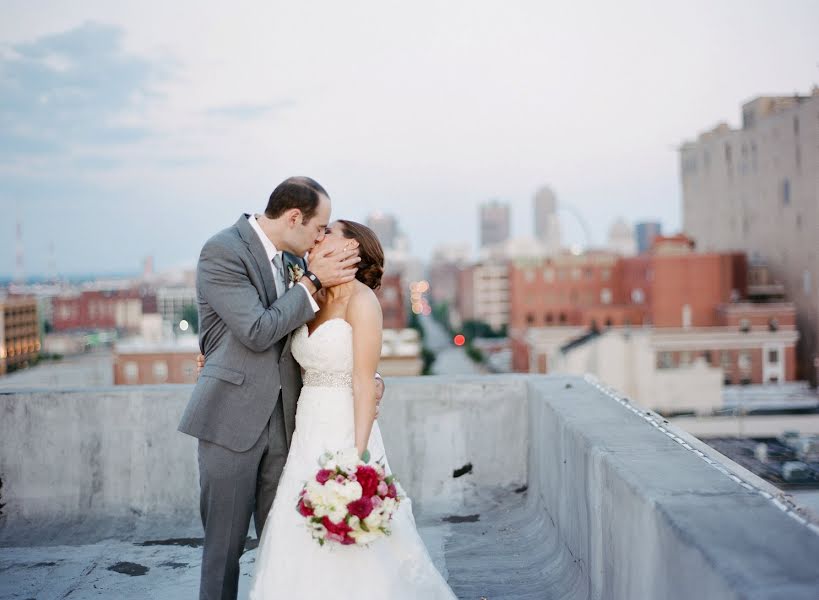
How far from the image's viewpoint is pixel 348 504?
295 cm

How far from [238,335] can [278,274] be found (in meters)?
0.40

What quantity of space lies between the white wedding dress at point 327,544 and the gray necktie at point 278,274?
18 cm

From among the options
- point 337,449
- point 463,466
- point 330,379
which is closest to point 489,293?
point 463,466

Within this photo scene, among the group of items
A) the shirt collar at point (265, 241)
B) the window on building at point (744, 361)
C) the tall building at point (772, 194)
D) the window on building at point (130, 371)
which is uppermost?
the tall building at point (772, 194)

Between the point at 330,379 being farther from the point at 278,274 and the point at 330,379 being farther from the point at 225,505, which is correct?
the point at 225,505

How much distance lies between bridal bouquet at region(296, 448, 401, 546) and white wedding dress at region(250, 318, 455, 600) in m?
0.17

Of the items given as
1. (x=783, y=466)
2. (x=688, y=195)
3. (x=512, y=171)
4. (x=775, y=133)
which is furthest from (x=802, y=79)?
(x=512, y=171)

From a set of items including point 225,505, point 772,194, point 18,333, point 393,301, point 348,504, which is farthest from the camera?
point 393,301

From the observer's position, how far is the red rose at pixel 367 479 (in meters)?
2.98

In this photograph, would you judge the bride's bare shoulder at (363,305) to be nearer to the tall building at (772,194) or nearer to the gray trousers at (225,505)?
the gray trousers at (225,505)

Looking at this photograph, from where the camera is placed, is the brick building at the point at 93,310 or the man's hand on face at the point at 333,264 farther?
the brick building at the point at 93,310

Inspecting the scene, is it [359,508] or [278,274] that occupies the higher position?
[278,274]

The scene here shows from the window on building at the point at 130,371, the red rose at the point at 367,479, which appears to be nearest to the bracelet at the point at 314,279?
the red rose at the point at 367,479

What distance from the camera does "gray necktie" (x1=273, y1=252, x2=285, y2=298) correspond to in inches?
134
